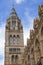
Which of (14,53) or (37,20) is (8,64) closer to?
(14,53)

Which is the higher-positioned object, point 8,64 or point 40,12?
point 40,12

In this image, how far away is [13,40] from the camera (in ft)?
484

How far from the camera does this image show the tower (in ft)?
459

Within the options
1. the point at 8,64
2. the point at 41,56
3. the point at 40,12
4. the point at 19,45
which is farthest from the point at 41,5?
the point at 19,45

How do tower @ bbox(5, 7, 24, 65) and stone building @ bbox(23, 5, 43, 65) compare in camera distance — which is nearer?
stone building @ bbox(23, 5, 43, 65)

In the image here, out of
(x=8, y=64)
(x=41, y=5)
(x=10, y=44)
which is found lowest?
(x=8, y=64)

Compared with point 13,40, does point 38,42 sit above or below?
below

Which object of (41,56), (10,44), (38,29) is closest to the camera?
(41,56)

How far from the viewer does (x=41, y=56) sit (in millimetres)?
59750

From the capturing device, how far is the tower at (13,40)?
140 m

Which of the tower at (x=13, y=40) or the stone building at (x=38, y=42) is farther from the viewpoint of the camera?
the tower at (x=13, y=40)

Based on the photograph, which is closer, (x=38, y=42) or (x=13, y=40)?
(x=38, y=42)

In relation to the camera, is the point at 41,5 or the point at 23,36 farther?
the point at 23,36

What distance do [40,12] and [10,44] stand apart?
275 feet
